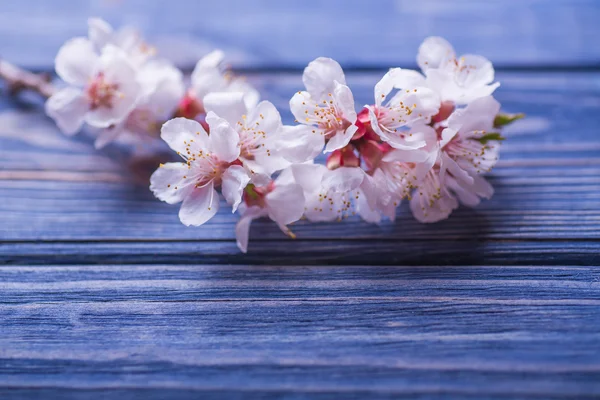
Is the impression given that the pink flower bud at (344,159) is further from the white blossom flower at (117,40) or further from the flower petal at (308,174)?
the white blossom flower at (117,40)

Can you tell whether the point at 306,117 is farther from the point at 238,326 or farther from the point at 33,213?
the point at 33,213

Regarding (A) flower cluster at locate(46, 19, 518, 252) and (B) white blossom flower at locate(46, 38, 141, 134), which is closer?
(A) flower cluster at locate(46, 19, 518, 252)

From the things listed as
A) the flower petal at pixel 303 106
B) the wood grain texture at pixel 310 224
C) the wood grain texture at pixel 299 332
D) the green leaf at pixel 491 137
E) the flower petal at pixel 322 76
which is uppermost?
the flower petal at pixel 322 76

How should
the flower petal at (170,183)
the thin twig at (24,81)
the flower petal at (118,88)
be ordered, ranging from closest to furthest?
the flower petal at (170,183) < the flower petal at (118,88) < the thin twig at (24,81)

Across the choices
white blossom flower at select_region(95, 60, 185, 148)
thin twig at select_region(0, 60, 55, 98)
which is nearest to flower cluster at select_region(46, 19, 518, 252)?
white blossom flower at select_region(95, 60, 185, 148)

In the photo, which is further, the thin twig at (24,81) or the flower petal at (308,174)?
the thin twig at (24,81)

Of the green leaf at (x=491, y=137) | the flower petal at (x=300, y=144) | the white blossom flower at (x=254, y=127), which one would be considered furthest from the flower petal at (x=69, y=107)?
the green leaf at (x=491, y=137)

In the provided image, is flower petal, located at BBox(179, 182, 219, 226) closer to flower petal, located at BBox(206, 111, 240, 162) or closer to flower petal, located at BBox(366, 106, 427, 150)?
flower petal, located at BBox(206, 111, 240, 162)

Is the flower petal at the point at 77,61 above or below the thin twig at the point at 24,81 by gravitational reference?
above
